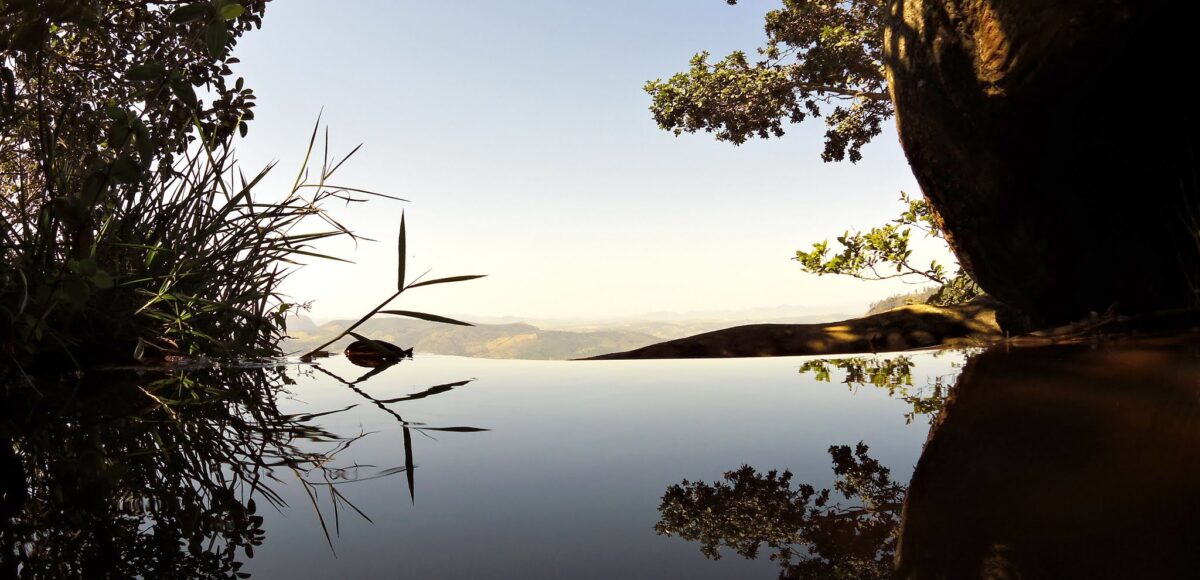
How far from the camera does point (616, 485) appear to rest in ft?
2.14

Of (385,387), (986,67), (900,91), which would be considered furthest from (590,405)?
(900,91)

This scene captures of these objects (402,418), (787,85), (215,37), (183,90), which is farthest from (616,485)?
(787,85)

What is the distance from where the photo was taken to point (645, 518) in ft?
1.79

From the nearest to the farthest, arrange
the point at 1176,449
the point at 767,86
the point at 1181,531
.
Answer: the point at 1181,531
the point at 1176,449
the point at 767,86

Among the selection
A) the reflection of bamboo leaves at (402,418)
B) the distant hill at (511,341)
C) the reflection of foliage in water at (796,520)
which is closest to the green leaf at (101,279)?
the reflection of bamboo leaves at (402,418)

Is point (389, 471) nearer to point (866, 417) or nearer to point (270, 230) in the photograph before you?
point (866, 417)

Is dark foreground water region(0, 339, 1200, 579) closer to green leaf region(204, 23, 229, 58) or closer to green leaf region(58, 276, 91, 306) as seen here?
green leaf region(58, 276, 91, 306)

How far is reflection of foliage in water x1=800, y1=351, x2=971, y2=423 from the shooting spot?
112 centimetres

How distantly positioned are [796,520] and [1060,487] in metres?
0.24

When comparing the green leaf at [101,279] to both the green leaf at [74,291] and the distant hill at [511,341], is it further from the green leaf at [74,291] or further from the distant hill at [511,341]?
the distant hill at [511,341]

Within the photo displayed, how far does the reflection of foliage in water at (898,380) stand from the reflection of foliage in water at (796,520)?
413 mm

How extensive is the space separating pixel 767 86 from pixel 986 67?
19.2 feet

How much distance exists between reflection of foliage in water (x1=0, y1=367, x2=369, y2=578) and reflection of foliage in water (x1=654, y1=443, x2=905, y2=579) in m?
0.33

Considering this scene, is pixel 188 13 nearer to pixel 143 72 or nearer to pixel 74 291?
pixel 143 72
